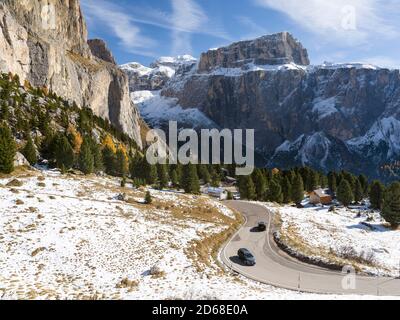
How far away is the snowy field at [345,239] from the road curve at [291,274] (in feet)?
7.62

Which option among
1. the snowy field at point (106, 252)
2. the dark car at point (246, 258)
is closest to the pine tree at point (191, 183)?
the snowy field at point (106, 252)

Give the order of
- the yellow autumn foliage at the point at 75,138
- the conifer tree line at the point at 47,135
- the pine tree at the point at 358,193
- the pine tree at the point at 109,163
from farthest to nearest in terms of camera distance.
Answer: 1. the pine tree at the point at 358,193
2. the yellow autumn foliage at the point at 75,138
3. the pine tree at the point at 109,163
4. the conifer tree line at the point at 47,135

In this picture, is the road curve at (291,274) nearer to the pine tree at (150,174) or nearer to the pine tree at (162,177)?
the pine tree at (162,177)

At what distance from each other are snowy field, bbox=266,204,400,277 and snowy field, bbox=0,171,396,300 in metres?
10.9

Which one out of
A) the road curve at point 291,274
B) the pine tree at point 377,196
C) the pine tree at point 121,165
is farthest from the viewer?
the pine tree at point 121,165

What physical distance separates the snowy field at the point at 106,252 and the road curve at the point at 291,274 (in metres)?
2.04

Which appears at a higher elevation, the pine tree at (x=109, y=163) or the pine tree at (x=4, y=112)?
the pine tree at (x=4, y=112)

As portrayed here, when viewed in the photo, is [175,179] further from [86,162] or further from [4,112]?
[4,112]

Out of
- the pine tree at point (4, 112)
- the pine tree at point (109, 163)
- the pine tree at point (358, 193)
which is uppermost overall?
the pine tree at point (4, 112)

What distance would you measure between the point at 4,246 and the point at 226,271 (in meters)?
19.8

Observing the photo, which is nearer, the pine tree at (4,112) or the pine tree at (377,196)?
the pine tree at (4,112)

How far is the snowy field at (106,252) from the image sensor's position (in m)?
24.3

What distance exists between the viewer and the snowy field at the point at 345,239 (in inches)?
1560
